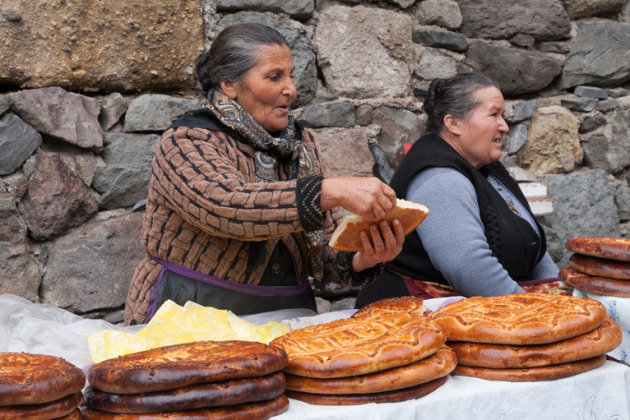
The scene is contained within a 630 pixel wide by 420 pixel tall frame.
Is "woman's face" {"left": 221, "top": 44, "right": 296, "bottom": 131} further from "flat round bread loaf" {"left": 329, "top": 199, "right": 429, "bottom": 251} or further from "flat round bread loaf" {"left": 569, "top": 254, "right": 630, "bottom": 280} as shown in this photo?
"flat round bread loaf" {"left": 569, "top": 254, "right": 630, "bottom": 280}

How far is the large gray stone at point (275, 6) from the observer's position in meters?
2.71

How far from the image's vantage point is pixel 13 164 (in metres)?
2.28

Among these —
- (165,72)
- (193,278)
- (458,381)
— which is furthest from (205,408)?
(165,72)

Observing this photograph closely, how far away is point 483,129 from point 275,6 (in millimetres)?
1004

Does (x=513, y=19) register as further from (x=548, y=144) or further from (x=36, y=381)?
(x=36, y=381)

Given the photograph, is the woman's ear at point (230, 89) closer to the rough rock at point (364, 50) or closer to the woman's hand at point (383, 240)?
the woman's hand at point (383, 240)

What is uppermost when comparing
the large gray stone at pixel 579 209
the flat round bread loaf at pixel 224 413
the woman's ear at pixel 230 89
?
the woman's ear at pixel 230 89

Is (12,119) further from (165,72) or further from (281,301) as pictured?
(281,301)

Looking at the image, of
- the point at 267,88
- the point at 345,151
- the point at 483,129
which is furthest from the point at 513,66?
the point at 267,88

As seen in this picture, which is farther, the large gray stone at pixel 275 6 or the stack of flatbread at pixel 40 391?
the large gray stone at pixel 275 6

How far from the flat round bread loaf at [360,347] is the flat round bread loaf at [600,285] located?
1.84 feet

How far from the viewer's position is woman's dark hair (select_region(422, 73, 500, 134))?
2.70 m

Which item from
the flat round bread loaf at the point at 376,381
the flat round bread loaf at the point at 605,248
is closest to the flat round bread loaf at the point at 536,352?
the flat round bread loaf at the point at 376,381

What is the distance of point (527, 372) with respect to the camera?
4.16 feet
